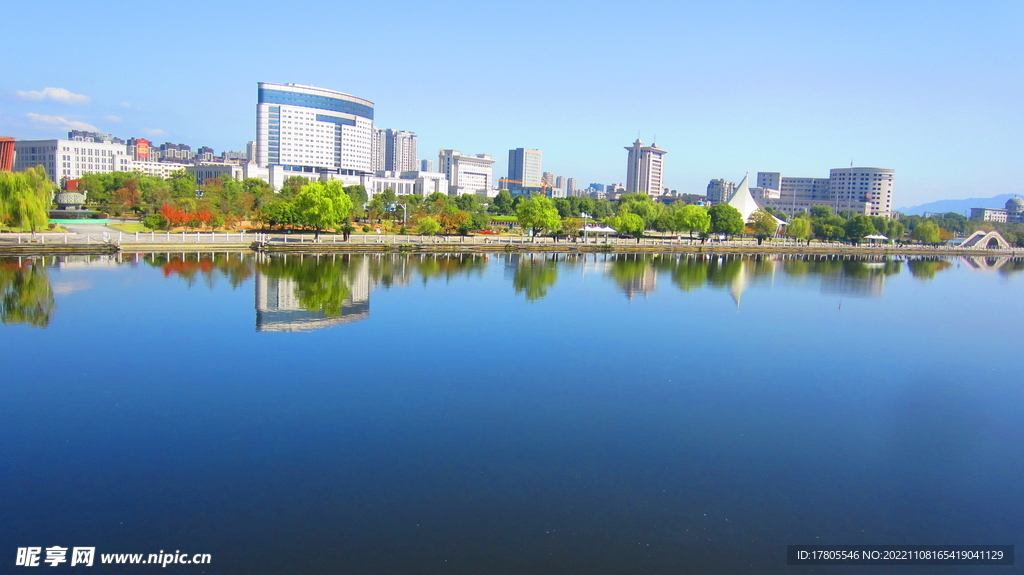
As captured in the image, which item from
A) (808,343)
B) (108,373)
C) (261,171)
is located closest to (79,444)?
(108,373)

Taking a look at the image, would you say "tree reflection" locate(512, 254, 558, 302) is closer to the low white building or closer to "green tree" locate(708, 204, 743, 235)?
"green tree" locate(708, 204, 743, 235)

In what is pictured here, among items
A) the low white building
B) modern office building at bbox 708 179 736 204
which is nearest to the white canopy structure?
the low white building

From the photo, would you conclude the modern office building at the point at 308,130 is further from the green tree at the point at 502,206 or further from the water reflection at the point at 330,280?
the water reflection at the point at 330,280

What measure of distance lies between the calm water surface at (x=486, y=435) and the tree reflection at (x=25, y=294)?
12 cm

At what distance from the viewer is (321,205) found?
27484 millimetres

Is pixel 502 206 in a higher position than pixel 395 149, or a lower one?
lower

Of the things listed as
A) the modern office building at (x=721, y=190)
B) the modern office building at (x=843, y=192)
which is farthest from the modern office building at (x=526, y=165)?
the modern office building at (x=843, y=192)

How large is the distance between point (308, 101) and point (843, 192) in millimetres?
79631

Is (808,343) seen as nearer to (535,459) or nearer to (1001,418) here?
(1001,418)

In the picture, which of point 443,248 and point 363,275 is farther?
point 443,248

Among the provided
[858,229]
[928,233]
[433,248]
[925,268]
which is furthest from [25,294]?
[928,233]

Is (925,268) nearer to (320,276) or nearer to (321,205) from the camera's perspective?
(321,205)

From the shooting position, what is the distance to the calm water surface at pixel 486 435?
485 cm

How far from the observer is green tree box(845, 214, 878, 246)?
47469 mm
